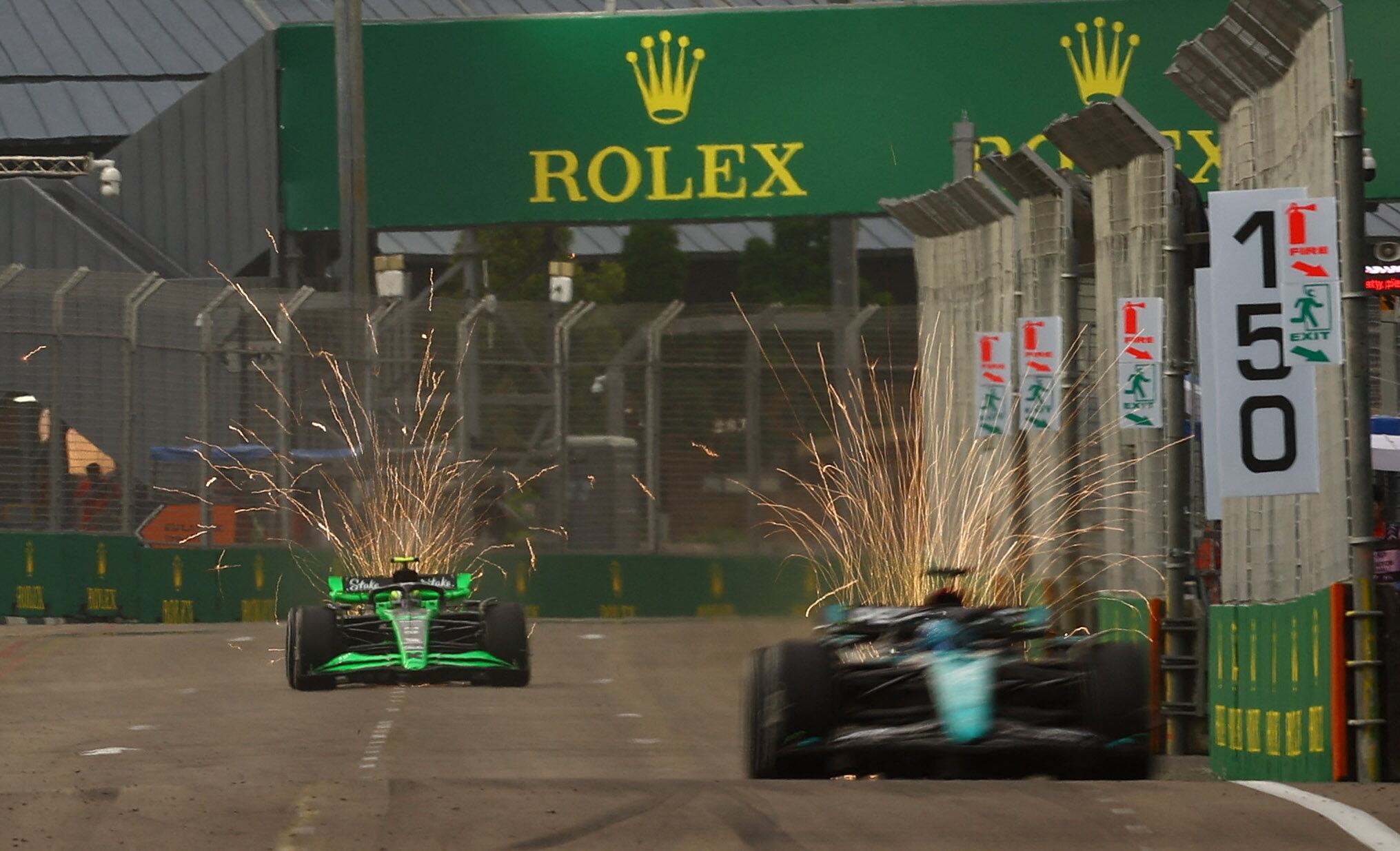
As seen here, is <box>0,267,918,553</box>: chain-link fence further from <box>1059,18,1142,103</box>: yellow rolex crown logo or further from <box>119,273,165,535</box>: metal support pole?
<box>1059,18,1142,103</box>: yellow rolex crown logo

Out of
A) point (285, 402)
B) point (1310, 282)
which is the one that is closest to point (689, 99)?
point (285, 402)

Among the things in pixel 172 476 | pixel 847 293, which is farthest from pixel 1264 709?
pixel 847 293

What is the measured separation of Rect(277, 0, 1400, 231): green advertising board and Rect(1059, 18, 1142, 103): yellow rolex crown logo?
0.02 metres

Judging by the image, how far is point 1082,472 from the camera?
19.4 m

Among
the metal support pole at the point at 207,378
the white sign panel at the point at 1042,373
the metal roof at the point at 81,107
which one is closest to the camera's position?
the white sign panel at the point at 1042,373

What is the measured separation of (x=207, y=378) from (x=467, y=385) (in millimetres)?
3185

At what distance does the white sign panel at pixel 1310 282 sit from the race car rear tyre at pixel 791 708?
2.86m

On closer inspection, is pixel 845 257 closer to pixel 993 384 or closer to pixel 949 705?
pixel 993 384

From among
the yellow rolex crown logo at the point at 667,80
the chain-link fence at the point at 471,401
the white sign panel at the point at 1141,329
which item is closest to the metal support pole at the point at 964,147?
the chain-link fence at the point at 471,401

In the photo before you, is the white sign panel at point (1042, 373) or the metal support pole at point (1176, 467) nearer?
the metal support pole at point (1176, 467)

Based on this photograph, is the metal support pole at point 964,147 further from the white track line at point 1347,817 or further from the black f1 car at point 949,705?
the white track line at point 1347,817

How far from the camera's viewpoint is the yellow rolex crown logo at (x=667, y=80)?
1326 inches

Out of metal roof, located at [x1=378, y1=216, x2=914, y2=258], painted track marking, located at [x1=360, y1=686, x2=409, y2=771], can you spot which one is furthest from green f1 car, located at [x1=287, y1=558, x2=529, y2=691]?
metal roof, located at [x1=378, y1=216, x2=914, y2=258]

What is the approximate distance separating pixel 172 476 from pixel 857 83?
36.7 ft
